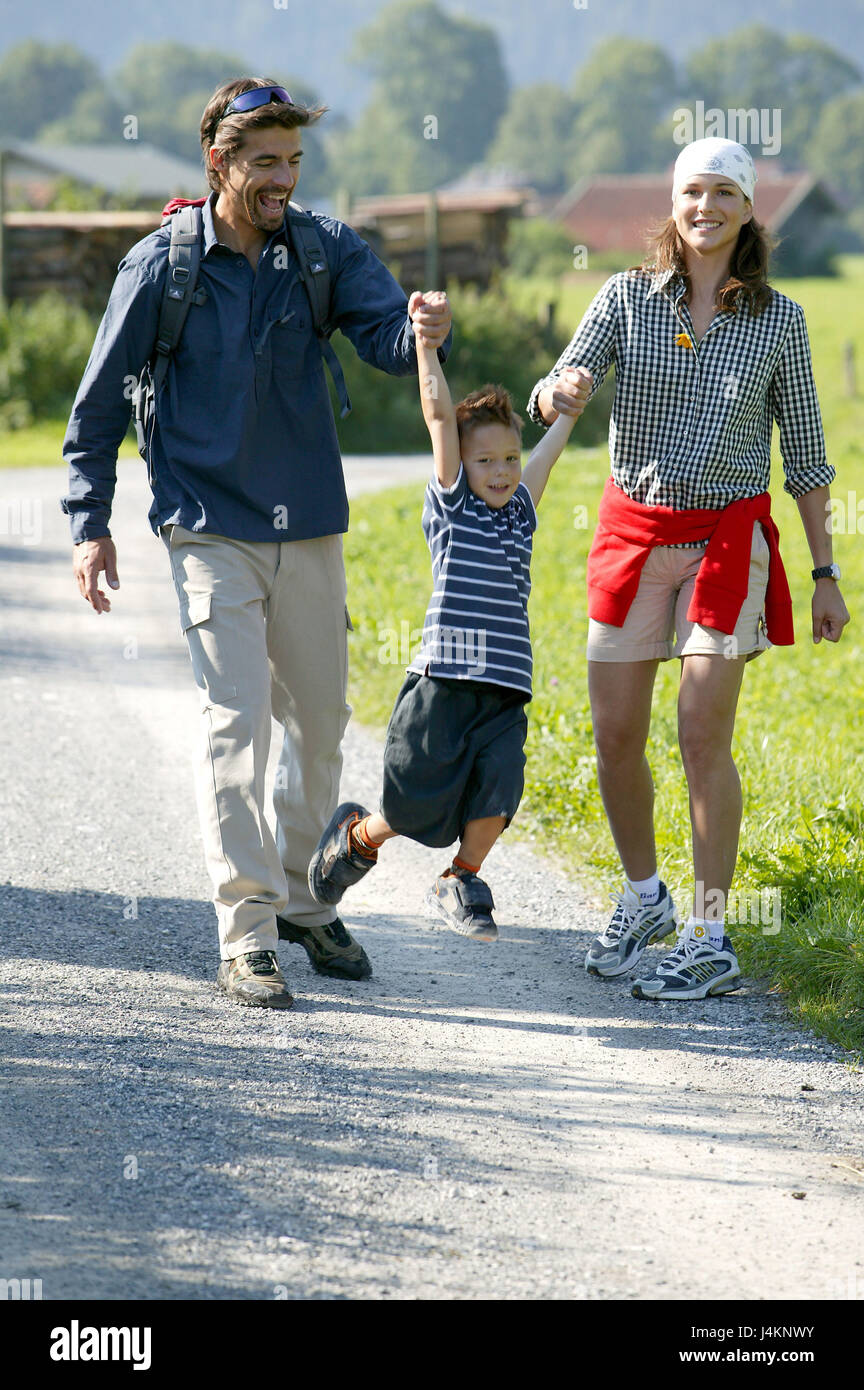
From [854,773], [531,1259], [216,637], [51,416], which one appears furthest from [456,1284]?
[51,416]

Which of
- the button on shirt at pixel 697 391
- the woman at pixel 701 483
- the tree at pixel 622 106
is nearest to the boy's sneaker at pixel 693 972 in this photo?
the woman at pixel 701 483

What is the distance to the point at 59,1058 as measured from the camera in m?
4.12

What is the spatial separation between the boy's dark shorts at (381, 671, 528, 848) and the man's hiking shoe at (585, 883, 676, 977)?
0.71 meters

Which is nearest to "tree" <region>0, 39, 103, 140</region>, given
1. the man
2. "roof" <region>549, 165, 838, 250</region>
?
"roof" <region>549, 165, 838, 250</region>

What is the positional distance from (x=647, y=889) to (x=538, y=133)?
193778 millimetres

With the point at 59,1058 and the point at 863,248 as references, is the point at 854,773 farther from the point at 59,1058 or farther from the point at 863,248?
the point at 863,248

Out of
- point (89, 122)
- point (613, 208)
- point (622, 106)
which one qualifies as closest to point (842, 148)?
point (622, 106)

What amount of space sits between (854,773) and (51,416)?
18865mm

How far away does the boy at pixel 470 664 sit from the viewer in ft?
14.5

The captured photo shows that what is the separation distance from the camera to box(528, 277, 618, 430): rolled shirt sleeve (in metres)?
4.72

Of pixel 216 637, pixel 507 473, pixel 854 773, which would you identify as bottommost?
pixel 854 773

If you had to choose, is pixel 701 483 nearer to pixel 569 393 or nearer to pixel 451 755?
pixel 569 393

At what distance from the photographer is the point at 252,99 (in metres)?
4.38

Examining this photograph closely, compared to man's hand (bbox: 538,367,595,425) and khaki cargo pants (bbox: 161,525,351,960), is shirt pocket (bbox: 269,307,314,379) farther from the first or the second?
man's hand (bbox: 538,367,595,425)
